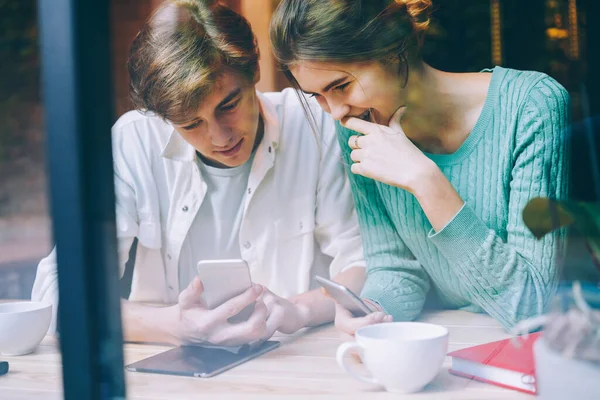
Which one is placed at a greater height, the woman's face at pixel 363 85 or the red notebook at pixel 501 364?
the woman's face at pixel 363 85

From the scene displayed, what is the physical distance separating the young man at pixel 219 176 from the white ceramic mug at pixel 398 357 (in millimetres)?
434

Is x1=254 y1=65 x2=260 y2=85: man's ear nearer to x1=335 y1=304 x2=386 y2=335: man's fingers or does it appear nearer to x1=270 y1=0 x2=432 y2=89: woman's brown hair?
x1=270 y1=0 x2=432 y2=89: woman's brown hair

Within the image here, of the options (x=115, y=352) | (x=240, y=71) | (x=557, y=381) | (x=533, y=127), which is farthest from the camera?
(x=240, y=71)

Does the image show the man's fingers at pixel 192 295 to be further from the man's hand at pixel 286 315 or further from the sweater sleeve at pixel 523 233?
the sweater sleeve at pixel 523 233

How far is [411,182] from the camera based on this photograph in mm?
1314

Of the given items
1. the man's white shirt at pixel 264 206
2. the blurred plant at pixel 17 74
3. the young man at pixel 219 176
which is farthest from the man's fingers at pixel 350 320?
the blurred plant at pixel 17 74

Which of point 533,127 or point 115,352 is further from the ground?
point 533,127

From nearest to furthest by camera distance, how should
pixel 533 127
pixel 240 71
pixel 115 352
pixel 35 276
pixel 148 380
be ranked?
pixel 115 352 → pixel 148 380 → pixel 533 127 → pixel 240 71 → pixel 35 276

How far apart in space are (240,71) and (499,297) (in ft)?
2.53

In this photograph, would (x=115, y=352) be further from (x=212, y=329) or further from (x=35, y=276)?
(x=35, y=276)

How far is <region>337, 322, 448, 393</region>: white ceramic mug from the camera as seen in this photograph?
0.94m

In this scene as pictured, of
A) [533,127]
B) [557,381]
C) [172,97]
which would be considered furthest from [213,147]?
[557,381]

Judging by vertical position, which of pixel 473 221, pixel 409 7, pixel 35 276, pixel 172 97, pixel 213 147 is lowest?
pixel 35 276

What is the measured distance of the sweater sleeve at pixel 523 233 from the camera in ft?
4.05
